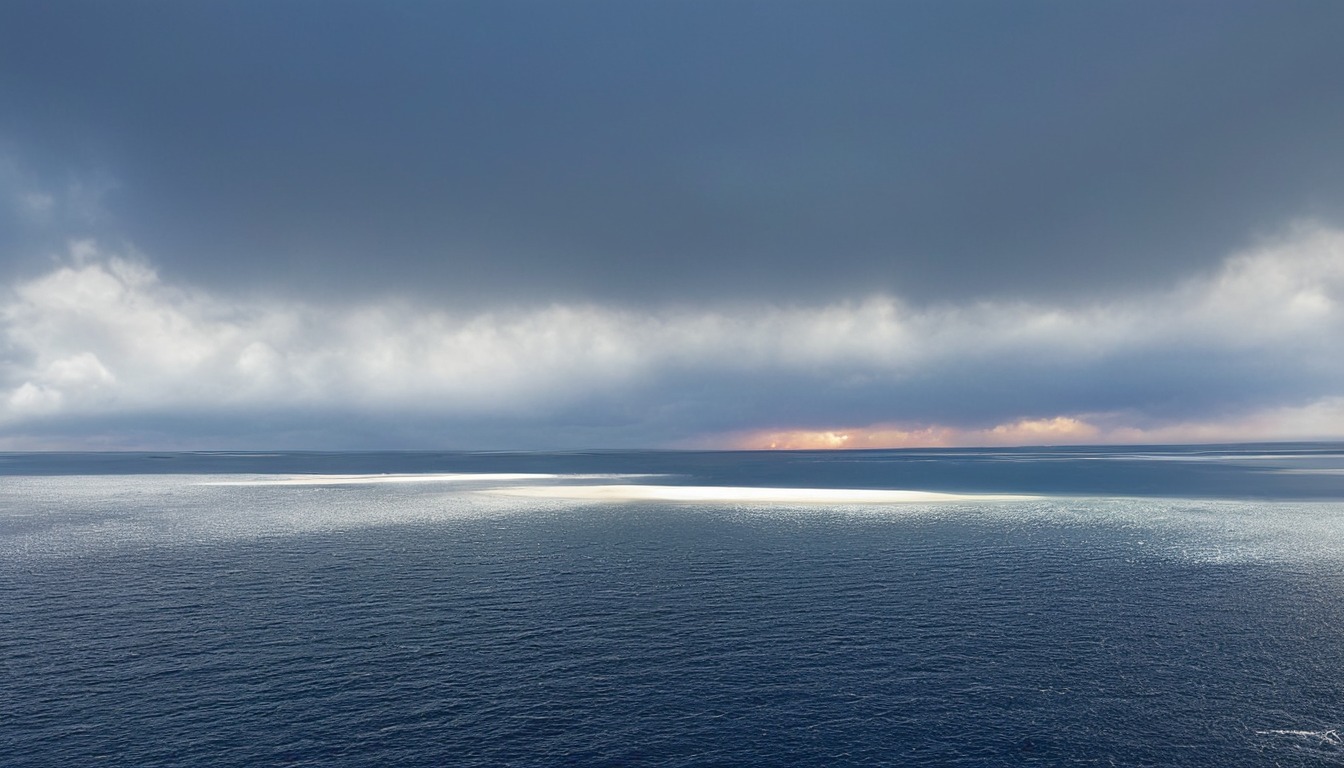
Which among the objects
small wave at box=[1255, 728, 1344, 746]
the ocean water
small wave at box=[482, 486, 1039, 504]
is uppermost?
small wave at box=[482, 486, 1039, 504]

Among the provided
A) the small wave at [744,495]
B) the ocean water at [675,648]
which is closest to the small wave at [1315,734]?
the ocean water at [675,648]

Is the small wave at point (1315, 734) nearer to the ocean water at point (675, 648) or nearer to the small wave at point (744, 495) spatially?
the ocean water at point (675, 648)

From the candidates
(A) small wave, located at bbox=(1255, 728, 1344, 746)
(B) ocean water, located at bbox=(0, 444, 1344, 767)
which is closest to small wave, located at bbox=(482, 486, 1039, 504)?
(B) ocean water, located at bbox=(0, 444, 1344, 767)

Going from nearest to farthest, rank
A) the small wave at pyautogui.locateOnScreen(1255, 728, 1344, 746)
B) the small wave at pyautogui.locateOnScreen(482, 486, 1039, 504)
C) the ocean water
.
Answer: the small wave at pyautogui.locateOnScreen(1255, 728, 1344, 746)
the ocean water
the small wave at pyautogui.locateOnScreen(482, 486, 1039, 504)

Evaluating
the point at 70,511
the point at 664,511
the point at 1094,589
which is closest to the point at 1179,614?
the point at 1094,589

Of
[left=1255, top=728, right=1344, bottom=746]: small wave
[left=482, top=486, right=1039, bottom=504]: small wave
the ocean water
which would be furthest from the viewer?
[left=482, top=486, right=1039, bottom=504]: small wave

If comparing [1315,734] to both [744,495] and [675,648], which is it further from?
[744,495]

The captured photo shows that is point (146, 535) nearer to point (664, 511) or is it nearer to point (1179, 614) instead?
point (664, 511)

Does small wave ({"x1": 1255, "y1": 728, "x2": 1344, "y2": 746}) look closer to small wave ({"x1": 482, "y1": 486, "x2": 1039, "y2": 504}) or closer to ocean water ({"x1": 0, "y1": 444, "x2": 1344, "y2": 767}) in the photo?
ocean water ({"x1": 0, "y1": 444, "x2": 1344, "y2": 767})
